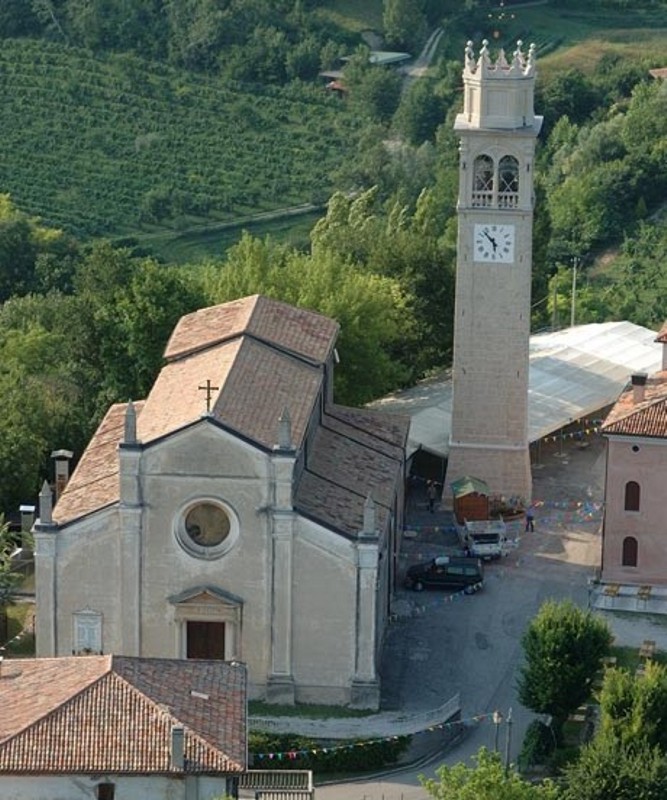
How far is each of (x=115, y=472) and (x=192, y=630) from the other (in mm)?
5286

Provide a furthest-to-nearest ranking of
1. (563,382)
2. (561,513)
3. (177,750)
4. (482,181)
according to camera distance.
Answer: (563,382), (561,513), (482,181), (177,750)

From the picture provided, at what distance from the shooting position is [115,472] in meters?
69.4

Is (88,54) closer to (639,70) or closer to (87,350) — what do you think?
(639,70)

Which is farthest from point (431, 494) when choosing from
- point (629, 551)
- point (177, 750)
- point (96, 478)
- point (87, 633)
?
point (177, 750)

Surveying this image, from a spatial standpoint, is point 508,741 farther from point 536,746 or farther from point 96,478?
point 96,478

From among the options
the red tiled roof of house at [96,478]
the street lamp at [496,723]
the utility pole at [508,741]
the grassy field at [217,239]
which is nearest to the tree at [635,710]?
the street lamp at [496,723]

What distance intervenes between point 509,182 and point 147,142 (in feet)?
195

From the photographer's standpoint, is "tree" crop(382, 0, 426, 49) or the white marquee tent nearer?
the white marquee tent

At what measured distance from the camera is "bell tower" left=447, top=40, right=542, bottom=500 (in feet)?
255

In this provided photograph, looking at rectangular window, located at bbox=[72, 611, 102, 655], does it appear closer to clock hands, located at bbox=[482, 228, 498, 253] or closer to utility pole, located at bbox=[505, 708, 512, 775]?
utility pole, located at bbox=[505, 708, 512, 775]

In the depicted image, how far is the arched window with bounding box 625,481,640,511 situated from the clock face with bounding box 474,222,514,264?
8867mm

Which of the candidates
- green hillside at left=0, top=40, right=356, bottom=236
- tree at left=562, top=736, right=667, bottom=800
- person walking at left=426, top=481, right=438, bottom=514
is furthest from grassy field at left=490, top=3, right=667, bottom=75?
tree at left=562, top=736, right=667, bottom=800

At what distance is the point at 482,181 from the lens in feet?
257

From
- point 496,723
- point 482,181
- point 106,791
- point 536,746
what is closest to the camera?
point 106,791
